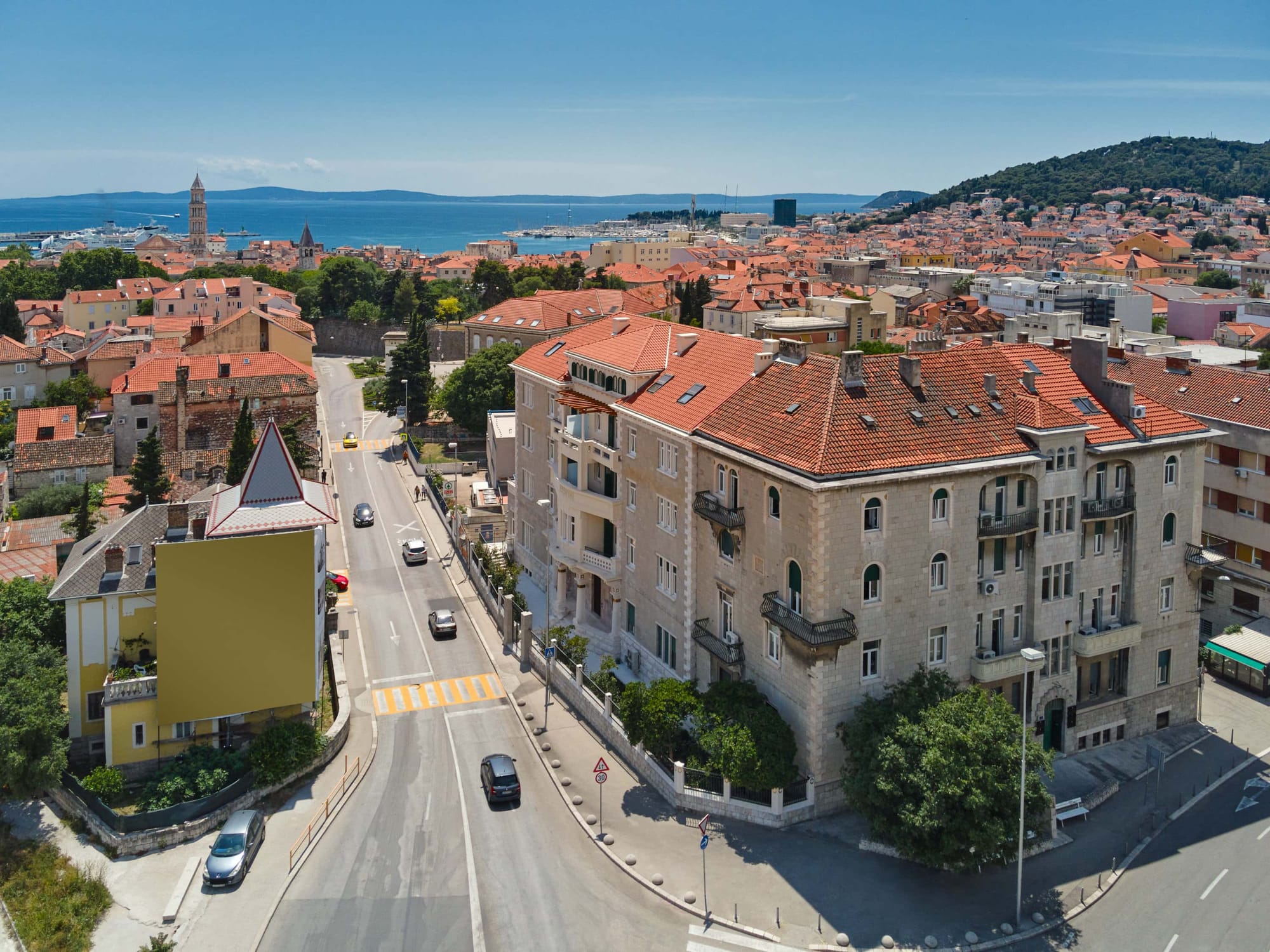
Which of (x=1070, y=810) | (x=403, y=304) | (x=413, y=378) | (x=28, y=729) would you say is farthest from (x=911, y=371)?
(x=403, y=304)

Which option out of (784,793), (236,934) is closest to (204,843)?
(236,934)

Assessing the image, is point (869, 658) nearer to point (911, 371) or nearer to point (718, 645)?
point (718, 645)

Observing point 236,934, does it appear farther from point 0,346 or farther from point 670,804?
point 0,346

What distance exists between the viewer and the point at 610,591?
48438 millimetres

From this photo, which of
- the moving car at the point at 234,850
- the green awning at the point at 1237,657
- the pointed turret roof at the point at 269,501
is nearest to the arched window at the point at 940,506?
the green awning at the point at 1237,657

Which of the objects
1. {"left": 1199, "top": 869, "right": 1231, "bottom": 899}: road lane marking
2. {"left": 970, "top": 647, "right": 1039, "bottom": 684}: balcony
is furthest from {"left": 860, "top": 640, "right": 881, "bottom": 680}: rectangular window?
{"left": 1199, "top": 869, "right": 1231, "bottom": 899}: road lane marking

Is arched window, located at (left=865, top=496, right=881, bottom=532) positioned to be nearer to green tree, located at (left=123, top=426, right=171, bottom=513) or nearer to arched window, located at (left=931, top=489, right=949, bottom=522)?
arched window, located at (left=931, top=489, right=949, bottom=522)

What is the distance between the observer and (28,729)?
119 ft

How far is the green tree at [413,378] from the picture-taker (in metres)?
92.1

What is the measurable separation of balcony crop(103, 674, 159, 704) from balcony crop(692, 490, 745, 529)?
21.3m

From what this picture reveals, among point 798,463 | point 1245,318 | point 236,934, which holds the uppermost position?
point 1245,318

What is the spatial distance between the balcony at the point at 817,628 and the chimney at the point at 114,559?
86.4 feet

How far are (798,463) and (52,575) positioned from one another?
41204 mm

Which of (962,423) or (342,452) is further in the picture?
(342,452)
